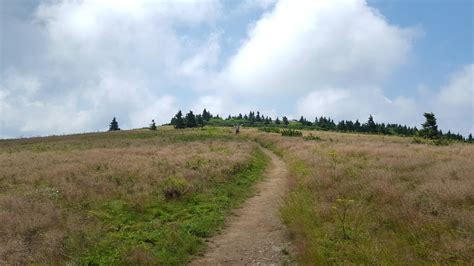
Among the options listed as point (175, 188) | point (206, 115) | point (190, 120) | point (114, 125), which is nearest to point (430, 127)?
point (175, 188)

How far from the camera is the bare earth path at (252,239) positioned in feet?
29.8

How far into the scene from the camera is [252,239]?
414 inches

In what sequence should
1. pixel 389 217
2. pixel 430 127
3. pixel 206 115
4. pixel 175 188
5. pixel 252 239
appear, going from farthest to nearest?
pixel 206 115 → pixel 430 127 → pixel 175 188 → pixel 252 239 → pixel 389 217

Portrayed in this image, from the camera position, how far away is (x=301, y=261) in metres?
8.40

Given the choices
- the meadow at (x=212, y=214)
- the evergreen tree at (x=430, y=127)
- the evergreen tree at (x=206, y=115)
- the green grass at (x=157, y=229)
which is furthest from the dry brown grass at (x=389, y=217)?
the evergreen tree at (x=206, y=115)

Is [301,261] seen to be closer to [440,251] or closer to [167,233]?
[440,251]

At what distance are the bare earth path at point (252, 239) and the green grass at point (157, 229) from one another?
0.45 m

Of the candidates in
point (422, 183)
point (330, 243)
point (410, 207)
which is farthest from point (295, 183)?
point (330, 243)

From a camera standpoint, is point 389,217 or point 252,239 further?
point 252,239

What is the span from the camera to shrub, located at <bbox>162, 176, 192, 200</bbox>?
1520 centimetres

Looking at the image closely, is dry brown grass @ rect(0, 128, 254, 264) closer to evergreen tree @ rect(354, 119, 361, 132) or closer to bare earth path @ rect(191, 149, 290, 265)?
bare earth path @ rect(191, 149, 290, 265)

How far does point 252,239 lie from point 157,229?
3.00 metres

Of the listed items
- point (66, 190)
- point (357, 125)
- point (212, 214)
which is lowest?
point (212, 214)

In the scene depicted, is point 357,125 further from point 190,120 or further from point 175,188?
point 175,188
